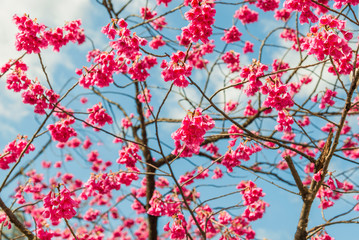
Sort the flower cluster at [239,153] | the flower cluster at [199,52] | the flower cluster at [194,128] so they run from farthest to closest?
the flower cluster at [199,52] < the flower cluster at [239,153] < the flower cluster at [194,128]

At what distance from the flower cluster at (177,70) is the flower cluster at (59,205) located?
61.7 inches

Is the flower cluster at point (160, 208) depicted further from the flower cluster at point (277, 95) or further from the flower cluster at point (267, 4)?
the flower cluster at point (267, 4)

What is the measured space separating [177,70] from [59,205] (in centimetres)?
179

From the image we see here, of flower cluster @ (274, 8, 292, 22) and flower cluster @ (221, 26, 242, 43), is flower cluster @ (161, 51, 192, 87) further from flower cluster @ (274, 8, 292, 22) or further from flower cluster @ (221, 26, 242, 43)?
flower cluster @ (274, 8, 292, 22)

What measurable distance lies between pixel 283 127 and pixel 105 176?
2469mm

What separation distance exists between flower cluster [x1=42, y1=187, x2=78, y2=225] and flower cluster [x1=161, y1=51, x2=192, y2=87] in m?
1.57

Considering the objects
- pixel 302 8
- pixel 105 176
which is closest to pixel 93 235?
pixel 105 176

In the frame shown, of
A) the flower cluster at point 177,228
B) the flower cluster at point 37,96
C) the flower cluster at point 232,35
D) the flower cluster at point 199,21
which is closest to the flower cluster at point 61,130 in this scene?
the flower cluster at point 37,96

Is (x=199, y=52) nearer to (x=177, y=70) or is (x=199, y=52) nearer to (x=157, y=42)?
(x=157, y=42)

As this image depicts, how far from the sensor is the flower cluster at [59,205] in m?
3.20

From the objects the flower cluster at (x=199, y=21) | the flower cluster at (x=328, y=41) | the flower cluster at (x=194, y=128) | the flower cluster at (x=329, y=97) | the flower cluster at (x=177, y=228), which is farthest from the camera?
the flower cluster at (x=329, y=97)

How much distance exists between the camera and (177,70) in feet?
8.81

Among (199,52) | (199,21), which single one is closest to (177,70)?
(199,21)

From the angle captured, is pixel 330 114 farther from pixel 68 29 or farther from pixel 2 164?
pixel 2 164
